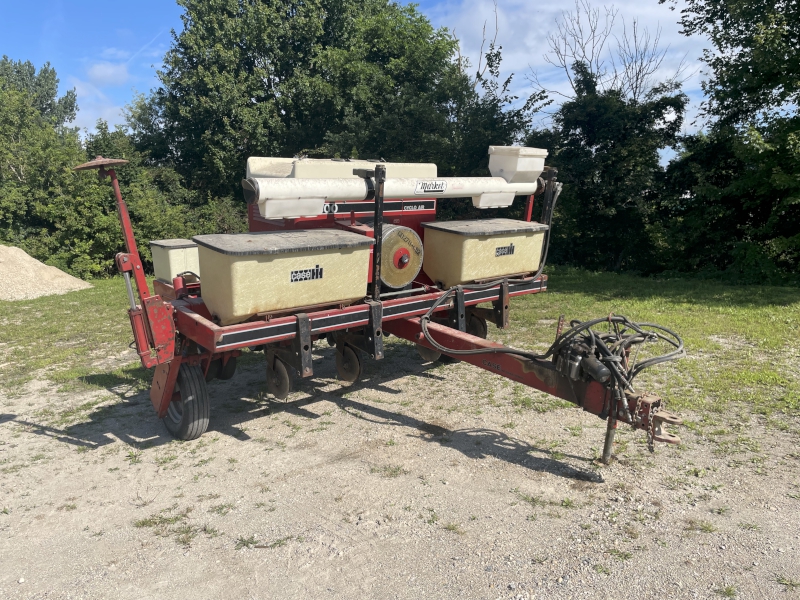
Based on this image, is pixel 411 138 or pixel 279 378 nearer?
pixel 279 378

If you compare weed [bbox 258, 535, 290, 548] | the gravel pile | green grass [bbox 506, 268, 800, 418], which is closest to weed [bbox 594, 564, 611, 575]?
weed [bbox 258, 535, 290, 548]

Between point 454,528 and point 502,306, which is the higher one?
point 502,306

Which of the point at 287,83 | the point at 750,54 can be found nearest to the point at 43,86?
the point at 287,83

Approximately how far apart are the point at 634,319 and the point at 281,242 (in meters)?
6.20

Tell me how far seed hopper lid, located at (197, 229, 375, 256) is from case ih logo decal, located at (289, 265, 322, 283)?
157 millimetres

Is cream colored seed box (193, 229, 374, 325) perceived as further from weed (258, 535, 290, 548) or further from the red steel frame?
weed (258, 535, 290, 548)

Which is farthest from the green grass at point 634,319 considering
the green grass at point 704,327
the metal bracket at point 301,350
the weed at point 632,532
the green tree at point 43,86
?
the green tree at point 43,86

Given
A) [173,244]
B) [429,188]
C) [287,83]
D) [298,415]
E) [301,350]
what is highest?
[287,83]

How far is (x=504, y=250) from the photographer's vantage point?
5.50 metres

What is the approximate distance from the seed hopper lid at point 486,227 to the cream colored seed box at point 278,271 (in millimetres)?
1099

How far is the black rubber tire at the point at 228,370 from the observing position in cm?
568

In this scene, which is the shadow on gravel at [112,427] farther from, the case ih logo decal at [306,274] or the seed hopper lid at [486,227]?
the seed hopper lid at [486,227]

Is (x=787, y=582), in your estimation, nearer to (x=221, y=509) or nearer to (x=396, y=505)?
(x=396, y=505)

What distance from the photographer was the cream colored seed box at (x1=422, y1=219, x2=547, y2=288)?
17.2 feet
